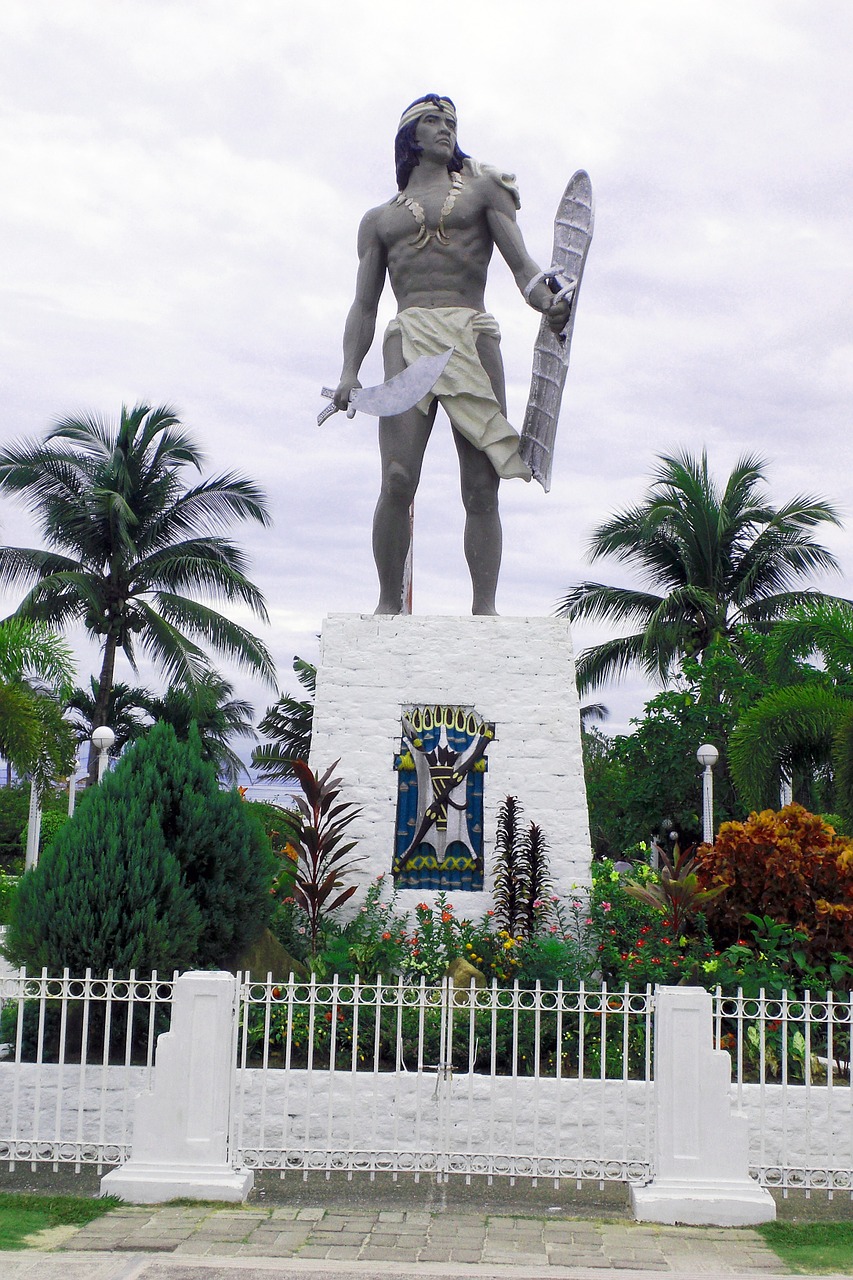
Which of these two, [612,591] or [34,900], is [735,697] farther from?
[34,900]

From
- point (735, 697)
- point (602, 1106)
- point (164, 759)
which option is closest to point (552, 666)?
point (164, 759)

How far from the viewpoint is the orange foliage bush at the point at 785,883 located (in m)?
7.00

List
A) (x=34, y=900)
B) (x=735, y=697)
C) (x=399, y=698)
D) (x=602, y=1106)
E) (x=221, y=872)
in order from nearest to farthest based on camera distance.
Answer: (x=602, y=1106) → (x=34, y=900) → (x=221, y=872) → (x=399, y=698) → (x=735, y=697)

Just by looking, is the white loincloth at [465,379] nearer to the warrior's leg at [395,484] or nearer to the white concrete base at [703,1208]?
the warrior's leg at [395,484]

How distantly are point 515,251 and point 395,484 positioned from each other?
1.86m

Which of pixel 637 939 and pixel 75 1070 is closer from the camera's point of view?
pixel 75 1070

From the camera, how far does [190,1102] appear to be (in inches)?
201

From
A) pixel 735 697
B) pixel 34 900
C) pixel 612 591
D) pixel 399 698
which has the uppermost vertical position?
pixel 612 591

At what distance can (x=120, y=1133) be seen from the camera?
5613 millimetres

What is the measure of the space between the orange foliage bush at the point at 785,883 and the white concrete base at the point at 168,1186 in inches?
136

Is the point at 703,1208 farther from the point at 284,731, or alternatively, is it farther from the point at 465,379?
the point at 284,731

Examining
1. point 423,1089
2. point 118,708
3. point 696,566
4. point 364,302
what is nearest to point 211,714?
point 118,708

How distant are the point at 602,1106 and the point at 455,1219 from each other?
84 cm

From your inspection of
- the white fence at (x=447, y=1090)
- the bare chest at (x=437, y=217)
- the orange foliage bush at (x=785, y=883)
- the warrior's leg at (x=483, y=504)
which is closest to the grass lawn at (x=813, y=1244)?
the white fence at (x=447, y=1090)
